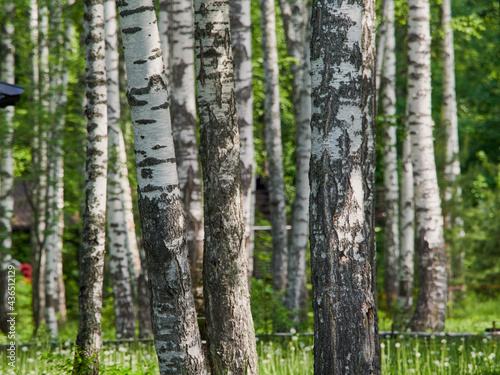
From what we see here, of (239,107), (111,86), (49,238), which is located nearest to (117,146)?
(111,86)

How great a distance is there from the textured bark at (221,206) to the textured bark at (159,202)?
1.34ft

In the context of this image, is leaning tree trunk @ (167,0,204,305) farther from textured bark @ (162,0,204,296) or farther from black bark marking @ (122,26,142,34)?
black bark marking @ (122,26,142,34)

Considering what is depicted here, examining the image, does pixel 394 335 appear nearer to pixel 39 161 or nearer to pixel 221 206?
pixel 221 206

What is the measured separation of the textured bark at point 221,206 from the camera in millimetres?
4324

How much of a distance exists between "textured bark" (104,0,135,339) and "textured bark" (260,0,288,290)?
3028 millimetres

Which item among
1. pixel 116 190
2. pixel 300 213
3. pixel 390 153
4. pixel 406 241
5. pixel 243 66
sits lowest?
pixel 406 241

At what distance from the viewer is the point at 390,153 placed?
497 inches

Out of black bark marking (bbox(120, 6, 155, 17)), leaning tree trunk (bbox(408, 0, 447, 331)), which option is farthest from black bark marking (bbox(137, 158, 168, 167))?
leaning tree trunk (bbox(408, 0, 447, 331))

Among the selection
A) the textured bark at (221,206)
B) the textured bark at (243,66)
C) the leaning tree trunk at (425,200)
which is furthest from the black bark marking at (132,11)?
the leaning tree trunk at (425,200)

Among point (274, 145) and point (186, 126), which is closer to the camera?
point (186, 126)

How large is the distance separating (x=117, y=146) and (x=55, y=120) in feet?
7.74

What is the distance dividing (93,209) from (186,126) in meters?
1.29

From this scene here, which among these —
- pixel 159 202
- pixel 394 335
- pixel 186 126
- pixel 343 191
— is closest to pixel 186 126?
pixel 186 126

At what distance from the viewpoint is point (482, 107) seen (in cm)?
2458
